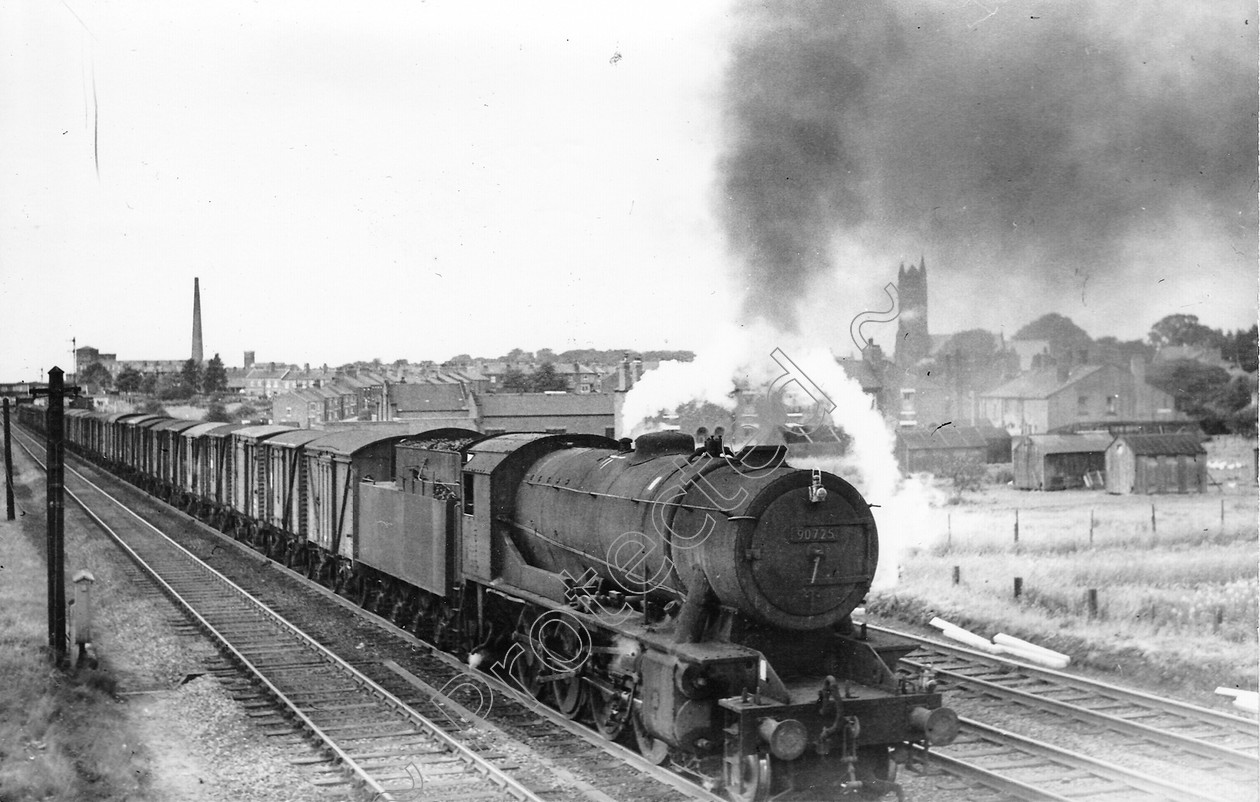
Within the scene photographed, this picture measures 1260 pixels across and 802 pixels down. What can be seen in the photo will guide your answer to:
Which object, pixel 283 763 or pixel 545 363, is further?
pixel 545 363

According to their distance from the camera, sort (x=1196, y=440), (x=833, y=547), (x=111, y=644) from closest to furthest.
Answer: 1. (x=833, y=547)
2. (x=111, y=644)
3. (x=1196, y=440)

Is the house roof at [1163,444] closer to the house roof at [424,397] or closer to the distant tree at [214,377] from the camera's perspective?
the house roof at [424,397]

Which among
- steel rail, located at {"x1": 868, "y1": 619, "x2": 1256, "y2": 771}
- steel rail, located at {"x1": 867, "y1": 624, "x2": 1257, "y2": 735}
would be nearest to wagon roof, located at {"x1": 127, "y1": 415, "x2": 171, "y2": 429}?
steel rail, located at {"x1": 867, "y1": 624, "x2": 1257, "y2": 735}

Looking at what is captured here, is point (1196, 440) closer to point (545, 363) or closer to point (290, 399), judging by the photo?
point (545, 363)

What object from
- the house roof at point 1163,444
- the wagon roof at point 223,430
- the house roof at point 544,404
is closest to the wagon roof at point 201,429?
the wagon roof at point 223,430

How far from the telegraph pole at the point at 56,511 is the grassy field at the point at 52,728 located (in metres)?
0.34

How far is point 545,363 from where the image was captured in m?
50.6

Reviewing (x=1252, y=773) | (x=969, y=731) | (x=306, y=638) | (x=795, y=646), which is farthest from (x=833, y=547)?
(x=306, y=638)

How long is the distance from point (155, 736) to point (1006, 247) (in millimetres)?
10922

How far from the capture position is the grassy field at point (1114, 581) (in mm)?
13508

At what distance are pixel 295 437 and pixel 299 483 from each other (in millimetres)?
2055

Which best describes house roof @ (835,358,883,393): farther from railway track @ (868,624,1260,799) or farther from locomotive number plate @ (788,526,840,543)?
locomotive number plate @ (788,526,840,543)

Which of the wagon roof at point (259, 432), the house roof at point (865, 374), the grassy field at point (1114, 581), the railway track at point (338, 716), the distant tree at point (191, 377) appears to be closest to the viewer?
the railway track at point (338, 716)

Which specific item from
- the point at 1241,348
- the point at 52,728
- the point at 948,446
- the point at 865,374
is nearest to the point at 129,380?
the point at 948,446
